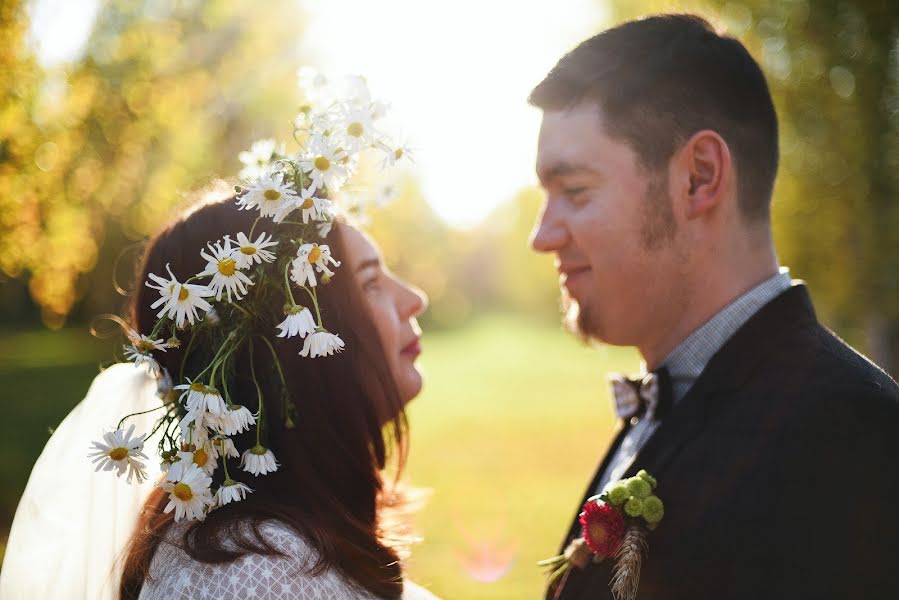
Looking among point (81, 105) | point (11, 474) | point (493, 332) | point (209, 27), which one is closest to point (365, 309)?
point (81, 105)

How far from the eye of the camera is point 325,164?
258cm

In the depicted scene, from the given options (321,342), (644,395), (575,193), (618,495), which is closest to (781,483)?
(618,495)

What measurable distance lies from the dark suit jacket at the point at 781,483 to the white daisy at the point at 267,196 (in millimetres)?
1393

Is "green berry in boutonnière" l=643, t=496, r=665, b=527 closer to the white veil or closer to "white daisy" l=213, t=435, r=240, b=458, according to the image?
"white daisy" l=213, t=435, r=240, b=458

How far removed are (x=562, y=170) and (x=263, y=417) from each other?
4.39 feet

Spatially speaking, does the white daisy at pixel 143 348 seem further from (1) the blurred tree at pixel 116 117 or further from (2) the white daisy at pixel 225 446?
(1) the blurred tree at pixel 116 117

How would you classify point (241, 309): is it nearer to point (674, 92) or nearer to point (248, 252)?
point (248, 252)

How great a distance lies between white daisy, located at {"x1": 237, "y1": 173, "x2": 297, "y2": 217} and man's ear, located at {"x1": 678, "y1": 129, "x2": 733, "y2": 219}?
4.38ft

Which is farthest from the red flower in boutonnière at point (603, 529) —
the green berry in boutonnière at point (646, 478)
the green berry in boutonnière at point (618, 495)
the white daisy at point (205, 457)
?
the white daisy at point (205, 457)

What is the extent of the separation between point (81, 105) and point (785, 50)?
7.54 meters

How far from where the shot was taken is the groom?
7.36ft

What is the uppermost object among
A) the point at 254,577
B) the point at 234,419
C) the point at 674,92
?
the point at 674,92

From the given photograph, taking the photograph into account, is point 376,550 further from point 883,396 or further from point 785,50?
point 785,50

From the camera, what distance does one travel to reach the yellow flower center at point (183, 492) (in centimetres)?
232
